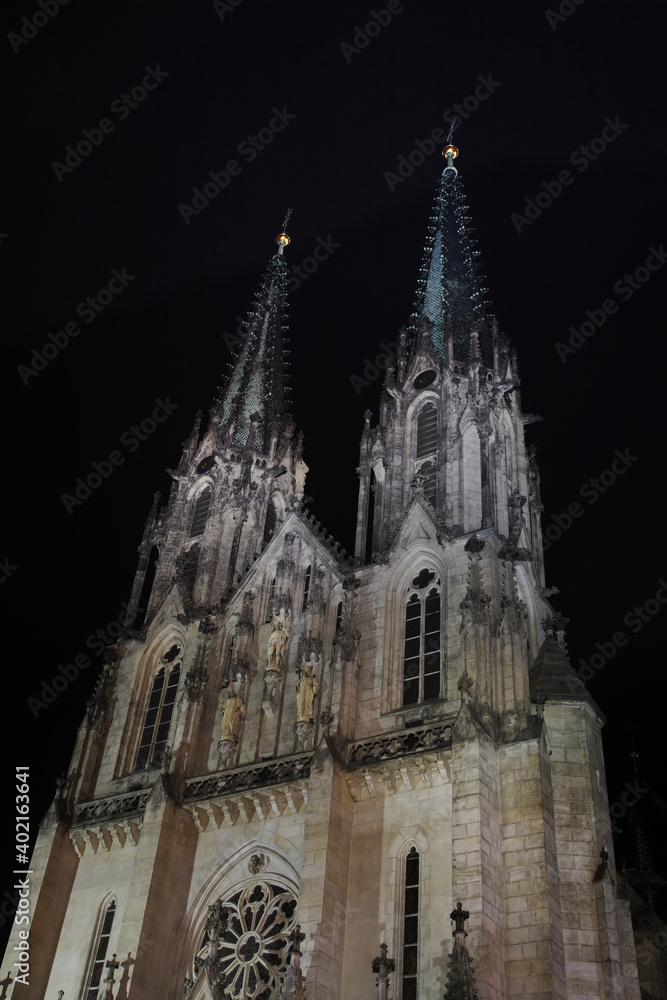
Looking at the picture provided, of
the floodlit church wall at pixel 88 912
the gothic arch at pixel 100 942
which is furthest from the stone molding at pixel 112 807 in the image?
the gothic arch at pixel 100 942

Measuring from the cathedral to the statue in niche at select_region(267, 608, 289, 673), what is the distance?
0.06m

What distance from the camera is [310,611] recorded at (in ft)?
89.4

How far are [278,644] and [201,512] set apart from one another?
952 centimetres

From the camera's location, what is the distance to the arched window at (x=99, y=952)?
2345 centimetres

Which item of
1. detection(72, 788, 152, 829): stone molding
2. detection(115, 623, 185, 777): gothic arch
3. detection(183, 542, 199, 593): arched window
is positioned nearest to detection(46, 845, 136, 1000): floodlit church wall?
detection(72, 788, 152, 829): stone molding

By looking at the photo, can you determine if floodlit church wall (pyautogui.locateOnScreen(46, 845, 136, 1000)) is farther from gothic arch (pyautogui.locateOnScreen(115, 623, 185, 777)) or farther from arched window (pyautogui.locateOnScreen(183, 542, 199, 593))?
arched window (pyautogui.locateOnScreen(183, 542, 199, 593))

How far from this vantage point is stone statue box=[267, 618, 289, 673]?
26.5 meters

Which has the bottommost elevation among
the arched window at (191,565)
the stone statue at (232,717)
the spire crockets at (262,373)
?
the stone statue at (232,717)

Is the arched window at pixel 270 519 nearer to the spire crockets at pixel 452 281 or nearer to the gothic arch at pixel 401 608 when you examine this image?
the spire crockets at pixel 452 281

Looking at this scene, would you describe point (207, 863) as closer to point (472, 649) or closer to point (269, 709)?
point (269, 709)

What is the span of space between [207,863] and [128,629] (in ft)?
29.8

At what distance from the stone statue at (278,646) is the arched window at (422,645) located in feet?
11.6

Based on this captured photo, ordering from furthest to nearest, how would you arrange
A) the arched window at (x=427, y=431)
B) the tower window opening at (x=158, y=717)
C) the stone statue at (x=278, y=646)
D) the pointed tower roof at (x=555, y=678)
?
1. the arched window at (x=427, y=431)
2. the tower window opening at (x=158, y=717)
3. the stone statue at (x=278, y=646)
4. the pointed tower roof at (x=555, y=678)

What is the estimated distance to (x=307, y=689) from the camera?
989 inches
